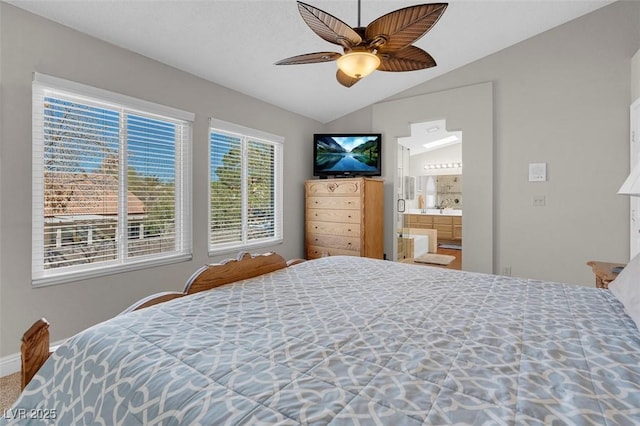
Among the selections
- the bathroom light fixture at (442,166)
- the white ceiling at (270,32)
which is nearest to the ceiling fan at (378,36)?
the white ceiling at (270,32)

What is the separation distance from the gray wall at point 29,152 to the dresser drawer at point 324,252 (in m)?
1.56

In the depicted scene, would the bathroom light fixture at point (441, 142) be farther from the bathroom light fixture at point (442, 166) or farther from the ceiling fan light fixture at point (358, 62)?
the ceiling fan light fixture at point (358, 62)

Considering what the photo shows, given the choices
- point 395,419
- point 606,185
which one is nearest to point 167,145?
point 395,419

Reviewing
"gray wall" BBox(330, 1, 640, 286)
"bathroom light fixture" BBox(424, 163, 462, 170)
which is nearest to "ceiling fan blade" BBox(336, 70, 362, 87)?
"gray wall" BBox(330, 1, 640, 286)

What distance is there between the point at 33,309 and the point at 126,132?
1.50 m

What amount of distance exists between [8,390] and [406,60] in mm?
3183

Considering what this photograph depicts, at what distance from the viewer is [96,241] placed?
8.11 feet

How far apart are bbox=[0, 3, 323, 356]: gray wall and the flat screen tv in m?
1.73

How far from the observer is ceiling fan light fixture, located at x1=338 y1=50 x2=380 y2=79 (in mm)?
1625

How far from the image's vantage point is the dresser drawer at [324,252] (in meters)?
4.01

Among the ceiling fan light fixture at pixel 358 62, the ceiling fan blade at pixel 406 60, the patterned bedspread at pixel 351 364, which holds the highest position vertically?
the ceiling fan blade at pixel 406 60

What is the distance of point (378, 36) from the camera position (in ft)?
5.11

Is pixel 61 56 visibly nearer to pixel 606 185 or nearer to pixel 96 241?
pixel 96 241

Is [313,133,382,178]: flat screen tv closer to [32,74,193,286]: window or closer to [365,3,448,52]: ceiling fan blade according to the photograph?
[32,74,193,286]: window
